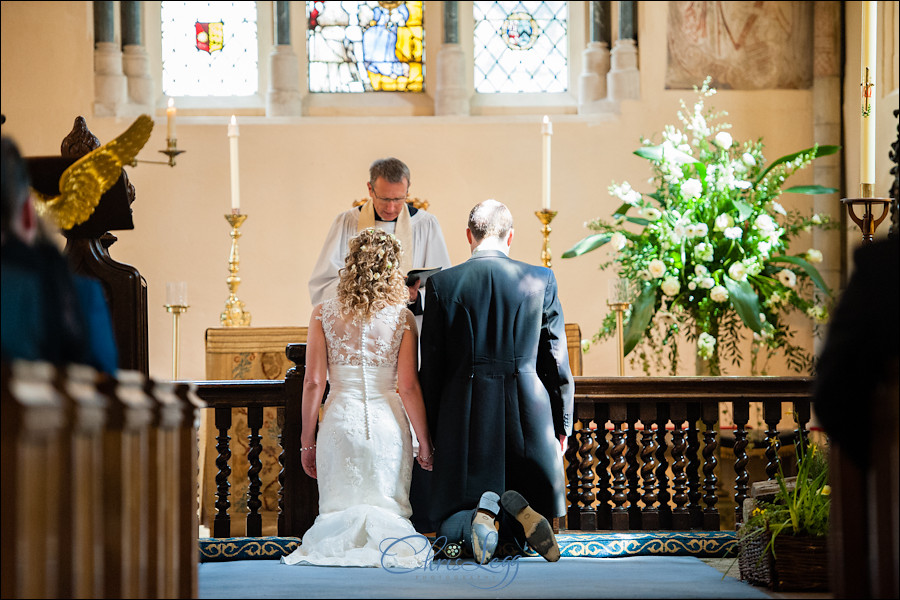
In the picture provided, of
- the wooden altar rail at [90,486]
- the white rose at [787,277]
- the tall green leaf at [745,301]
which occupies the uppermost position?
the white rose at [787,277]

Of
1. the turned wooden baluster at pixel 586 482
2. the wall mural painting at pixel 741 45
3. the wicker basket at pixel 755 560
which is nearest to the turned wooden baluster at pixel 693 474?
the turned wooden baluster at pixel 586 482

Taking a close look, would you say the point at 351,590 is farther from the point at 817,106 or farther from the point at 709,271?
the point at 817,106

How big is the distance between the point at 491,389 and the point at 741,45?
17.7 feet

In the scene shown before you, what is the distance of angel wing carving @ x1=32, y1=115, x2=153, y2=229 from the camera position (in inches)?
129

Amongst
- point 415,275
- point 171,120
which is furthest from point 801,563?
point 171,120

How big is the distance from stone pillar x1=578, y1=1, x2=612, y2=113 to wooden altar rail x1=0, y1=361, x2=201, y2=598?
20.6 feet

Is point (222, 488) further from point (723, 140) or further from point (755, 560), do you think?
point (723, 140)

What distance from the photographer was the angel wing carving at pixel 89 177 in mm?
3279

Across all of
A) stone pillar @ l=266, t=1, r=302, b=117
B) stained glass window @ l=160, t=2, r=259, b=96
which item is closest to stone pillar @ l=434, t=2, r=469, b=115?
stone pillar @ l=266, t=1, r=302, b=117

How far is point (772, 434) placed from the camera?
15.3ft

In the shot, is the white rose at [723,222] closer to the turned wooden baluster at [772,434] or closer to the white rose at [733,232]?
the white rose at [733,232]

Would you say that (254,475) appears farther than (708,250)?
No

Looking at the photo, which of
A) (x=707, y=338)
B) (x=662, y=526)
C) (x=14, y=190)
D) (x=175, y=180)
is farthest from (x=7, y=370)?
(x=175, y=180)

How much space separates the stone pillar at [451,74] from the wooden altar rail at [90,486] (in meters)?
5.90
